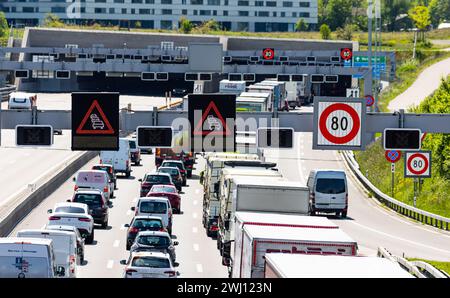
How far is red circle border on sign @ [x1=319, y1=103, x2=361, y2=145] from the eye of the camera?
34.2m

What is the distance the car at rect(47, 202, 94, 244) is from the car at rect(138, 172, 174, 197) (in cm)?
1052

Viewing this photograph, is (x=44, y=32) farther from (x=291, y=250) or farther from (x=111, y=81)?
(x=291, y=250)

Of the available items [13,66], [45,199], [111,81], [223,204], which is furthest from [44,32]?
[223,204]

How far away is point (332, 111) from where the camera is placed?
113 feet

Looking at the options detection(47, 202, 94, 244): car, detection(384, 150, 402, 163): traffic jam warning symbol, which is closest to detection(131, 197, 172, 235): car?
detection(47, 202, 94, 244): car

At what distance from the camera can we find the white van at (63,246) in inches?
1196

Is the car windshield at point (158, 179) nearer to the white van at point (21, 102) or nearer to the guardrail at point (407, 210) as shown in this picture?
the guardrail at point (407, 210)

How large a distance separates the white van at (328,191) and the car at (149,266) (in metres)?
22.2

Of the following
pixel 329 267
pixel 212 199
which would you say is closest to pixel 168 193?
pixel 212 199

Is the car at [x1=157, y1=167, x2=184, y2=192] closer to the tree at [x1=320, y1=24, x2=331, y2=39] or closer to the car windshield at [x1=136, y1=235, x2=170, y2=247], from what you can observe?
the car windshield at [x1=136, y1=235, x2=170, y2=247]

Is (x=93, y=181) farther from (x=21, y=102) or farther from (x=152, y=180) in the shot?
(x=21, y=102)

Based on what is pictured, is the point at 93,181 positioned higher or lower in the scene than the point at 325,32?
lower

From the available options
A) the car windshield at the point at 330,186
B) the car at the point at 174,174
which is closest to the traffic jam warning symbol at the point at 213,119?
the car windshield at the point at 330,186

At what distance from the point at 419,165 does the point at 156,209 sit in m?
10.6
